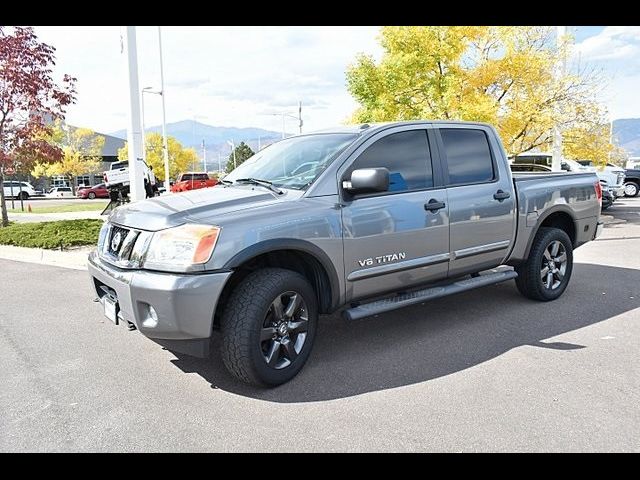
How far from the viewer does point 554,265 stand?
556 centimetres

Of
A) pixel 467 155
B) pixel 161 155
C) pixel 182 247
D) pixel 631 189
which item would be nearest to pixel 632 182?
pixel 631 189

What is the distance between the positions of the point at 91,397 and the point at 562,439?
2.99 meters

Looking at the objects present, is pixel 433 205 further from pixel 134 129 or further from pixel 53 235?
pixel 53 235

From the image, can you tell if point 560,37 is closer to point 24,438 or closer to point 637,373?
point 637,373

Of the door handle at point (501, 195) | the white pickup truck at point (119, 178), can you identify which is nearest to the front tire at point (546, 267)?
the door handle at point (501, 195)

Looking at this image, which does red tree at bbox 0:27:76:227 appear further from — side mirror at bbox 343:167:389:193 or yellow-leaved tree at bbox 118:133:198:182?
yellow-leaved tree at bbox 118:133:198:182

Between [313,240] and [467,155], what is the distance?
→ 2086mm

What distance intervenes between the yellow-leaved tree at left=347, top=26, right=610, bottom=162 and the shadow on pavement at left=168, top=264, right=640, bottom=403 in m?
6.54

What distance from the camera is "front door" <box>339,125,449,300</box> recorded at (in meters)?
3.88

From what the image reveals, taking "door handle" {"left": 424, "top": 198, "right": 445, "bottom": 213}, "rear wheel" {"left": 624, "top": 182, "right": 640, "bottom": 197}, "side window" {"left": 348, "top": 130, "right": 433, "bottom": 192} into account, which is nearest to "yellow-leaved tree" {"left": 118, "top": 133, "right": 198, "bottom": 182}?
"rear wheel" {"left": 624, "top": 182, "right": 640, "bottom": 197}

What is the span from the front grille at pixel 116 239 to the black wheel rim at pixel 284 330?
1.20m

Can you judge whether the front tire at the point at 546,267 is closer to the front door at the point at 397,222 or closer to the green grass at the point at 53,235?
the front door at the point at 397,222
